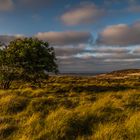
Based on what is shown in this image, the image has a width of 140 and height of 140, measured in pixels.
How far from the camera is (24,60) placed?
32188 mm

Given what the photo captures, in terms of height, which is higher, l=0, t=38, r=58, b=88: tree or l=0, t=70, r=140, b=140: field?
l=0, t=38, r=58, b=88: tree

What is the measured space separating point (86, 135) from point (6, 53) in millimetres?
22935

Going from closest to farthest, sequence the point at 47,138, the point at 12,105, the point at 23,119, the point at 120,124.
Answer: the point at 47,138 < the point at 120,124 < the point at 23,119 < the point at 12,105

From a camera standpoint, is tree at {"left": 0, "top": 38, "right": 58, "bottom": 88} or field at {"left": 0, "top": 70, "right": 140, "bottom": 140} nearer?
field at {"left": 0, "top": 70, "right": 140, "bottom": 140}

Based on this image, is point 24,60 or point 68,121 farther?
point 24,60

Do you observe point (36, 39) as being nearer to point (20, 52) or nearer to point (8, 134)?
point (20, 52)

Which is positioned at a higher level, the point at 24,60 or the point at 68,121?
the point at 24,60

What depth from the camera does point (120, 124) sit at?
12086 mm

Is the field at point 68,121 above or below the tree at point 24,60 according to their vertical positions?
below

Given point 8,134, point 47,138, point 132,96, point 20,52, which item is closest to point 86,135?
point 47,138

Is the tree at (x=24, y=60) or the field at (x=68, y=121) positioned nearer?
the field at (x=68, y=121)

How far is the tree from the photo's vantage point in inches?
→ 1248

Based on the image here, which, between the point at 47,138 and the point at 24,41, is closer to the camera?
the point at 47,138

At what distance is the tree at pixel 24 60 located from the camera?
31688mm
